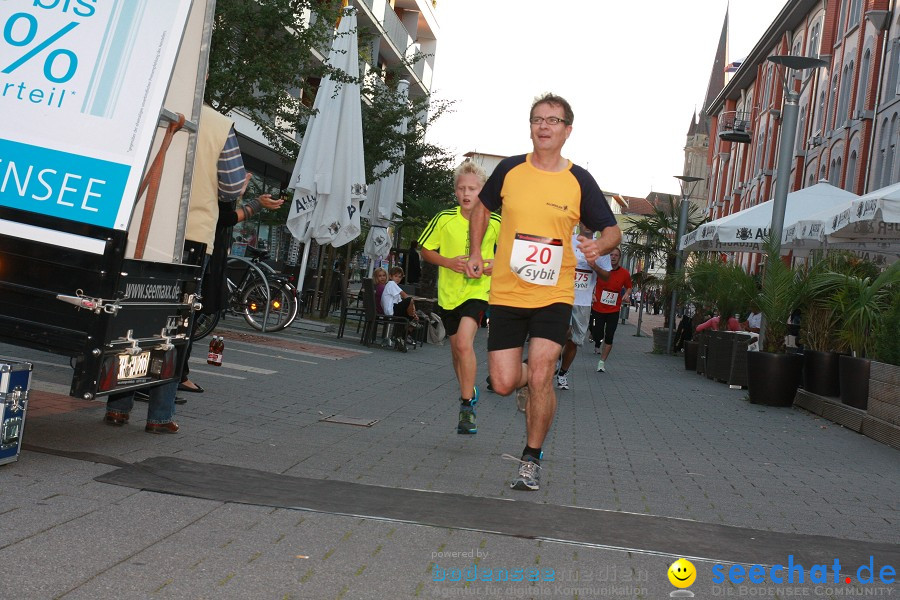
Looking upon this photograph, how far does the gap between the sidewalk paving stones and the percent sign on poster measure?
197 cm

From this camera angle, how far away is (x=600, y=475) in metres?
6.66

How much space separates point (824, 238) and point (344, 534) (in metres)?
12.0

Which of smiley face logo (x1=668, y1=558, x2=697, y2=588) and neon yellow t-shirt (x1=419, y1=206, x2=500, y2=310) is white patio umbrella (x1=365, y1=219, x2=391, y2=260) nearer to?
neon yellow t-shirt (x1=419, y1=206, x2=500, y2=310)

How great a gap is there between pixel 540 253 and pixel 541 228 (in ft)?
0.48

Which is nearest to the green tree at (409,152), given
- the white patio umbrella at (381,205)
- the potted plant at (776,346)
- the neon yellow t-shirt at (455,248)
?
the white patio umbrella at (381,205)

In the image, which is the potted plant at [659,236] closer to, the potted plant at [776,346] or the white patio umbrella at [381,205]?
the white patio umbrella at [381,205]

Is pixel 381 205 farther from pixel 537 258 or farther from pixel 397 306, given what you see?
pixel 537 258

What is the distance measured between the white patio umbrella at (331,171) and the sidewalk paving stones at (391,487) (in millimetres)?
6875

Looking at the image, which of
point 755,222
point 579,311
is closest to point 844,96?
point 755,222

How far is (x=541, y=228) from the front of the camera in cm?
615

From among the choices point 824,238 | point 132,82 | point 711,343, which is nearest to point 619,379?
point 711,343

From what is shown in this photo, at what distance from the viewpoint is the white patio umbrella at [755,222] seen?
17.4m

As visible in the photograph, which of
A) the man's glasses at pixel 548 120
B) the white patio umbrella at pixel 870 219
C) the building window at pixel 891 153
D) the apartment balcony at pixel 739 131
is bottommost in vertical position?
the man's glasses at pixel 548 120

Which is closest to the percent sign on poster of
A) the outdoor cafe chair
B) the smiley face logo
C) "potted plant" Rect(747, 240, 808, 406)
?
the smiley face logo
